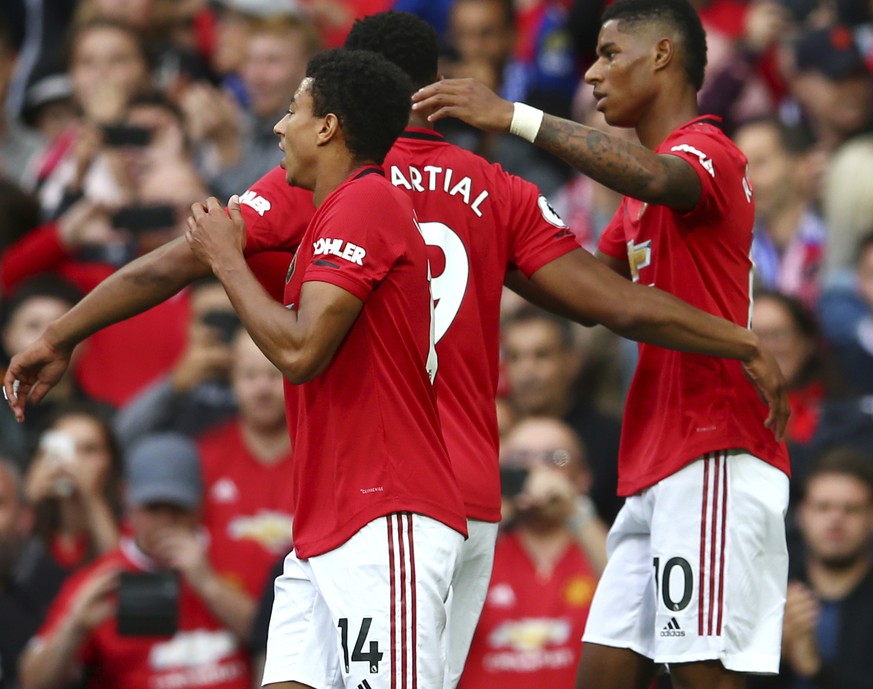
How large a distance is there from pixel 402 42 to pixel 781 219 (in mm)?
4394

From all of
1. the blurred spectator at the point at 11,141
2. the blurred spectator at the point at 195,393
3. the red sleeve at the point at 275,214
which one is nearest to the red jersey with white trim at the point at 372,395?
the red sleeve at the point at 275,214

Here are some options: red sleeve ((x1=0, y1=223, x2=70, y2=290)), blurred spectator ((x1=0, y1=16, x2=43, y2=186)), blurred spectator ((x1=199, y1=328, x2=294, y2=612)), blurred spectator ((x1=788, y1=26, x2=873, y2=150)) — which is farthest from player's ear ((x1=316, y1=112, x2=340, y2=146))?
blurred spectator ((x1=0, y1=16, x2=43, y2=186))

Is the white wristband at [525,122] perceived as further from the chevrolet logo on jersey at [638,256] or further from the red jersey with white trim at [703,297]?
the chevrolet logo on jersey at [638,256]

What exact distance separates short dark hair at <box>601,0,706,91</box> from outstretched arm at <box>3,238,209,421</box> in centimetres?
164

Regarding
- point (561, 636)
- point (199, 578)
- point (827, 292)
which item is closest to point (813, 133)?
point (827, 292)

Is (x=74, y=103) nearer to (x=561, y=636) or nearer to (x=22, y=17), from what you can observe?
(x=22, y=17)

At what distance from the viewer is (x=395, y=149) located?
5309 mm

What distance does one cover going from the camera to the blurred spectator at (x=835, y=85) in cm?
961

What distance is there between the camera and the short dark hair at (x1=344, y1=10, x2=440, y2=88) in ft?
17.1

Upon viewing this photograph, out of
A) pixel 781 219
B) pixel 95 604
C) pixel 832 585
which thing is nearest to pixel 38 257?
pixel 95 604

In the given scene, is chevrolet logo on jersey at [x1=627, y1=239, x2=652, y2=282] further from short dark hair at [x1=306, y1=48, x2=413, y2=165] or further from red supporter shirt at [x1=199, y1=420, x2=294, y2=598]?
red supporter shirt at [x1=199, y1=420, x2=294, y2=598]

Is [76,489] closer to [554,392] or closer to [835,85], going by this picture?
[554,392]

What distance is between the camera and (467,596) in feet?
17.4

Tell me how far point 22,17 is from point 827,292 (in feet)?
21.8
